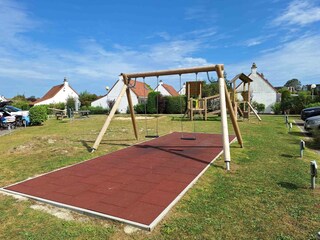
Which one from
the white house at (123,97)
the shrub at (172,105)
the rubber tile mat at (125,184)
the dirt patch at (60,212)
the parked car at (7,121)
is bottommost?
the dirt patch at (60,212)

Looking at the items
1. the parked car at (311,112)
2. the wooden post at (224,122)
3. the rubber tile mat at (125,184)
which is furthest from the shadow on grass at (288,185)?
the parked car at (311,112)

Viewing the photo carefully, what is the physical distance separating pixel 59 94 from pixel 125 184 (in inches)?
1786

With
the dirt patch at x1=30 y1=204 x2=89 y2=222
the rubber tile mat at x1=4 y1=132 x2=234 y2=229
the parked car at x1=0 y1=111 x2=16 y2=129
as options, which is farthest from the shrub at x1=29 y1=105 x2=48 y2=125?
the dirt patch at x1=30 y1=204 x2=89 y2=222

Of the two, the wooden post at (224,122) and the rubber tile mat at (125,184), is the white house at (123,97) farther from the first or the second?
the wooden post at (224,122)

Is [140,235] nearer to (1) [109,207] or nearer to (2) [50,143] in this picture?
(1) [109,207]

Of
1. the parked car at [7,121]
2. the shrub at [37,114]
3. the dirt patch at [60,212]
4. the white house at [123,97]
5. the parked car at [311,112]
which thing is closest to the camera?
the dirt patch at [60,212]

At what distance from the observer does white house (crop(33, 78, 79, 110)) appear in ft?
149

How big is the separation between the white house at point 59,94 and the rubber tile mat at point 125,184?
41238 mm

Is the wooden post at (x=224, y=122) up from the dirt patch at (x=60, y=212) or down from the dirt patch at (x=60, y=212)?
up

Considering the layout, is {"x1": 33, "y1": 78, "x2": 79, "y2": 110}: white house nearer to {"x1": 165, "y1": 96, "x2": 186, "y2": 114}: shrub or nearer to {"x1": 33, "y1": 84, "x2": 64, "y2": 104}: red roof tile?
{"x1": 33, "y1": 84, "x2": 64, "y2": 104}: red roof tile

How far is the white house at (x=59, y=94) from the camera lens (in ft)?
149

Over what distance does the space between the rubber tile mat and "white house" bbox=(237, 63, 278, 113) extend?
32.5 meters

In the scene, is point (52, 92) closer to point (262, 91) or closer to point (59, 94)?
point (59, 94)

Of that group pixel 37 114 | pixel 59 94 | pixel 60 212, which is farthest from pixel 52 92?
pixel 60 212
